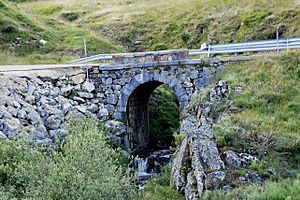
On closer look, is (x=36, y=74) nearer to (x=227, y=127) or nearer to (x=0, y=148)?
(x=0, y=148)

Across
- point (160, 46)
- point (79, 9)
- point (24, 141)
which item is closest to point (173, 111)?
point (160, 46)

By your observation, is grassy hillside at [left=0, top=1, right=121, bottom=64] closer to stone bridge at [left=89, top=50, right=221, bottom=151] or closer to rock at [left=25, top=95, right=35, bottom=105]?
stone bridge at [left=89, top=50, right=221, bottom=151]

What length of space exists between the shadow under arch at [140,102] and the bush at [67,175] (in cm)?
838

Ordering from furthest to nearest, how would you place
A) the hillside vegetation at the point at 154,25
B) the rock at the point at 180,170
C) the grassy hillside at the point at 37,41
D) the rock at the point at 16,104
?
the grassy hillside at the point at 37,41 → the hillside vegetation at the point at 154,25 → the rock at the point at 16,104 → the rock at the point at 180,170

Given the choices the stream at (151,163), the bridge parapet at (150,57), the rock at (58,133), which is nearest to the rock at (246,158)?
the stream at (151,163)

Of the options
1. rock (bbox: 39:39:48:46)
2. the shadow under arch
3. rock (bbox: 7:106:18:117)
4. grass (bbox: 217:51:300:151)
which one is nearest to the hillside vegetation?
rock (bbox: 39:39:48:46)

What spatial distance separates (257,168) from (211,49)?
1111 centimetres

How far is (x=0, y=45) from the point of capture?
3045cm

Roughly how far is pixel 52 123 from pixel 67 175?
8265 millimetres

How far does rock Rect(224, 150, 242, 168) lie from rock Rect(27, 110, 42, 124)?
9.40m

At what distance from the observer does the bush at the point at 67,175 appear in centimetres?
1099

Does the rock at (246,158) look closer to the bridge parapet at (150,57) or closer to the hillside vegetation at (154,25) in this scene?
the bridge parapet at (150,57)

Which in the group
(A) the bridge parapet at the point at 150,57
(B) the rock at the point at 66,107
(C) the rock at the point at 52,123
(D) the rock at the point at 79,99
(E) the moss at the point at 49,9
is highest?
(E) the moss at the point at 49,9

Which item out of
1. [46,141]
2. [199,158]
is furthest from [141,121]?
[199,158]
